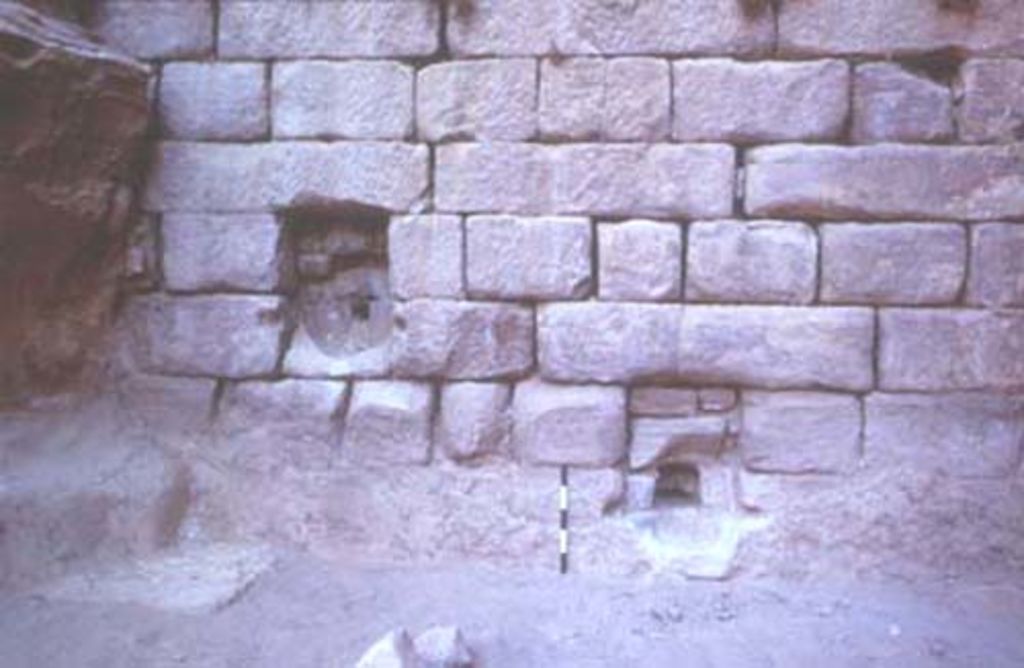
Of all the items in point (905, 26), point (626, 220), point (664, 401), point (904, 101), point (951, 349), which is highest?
point (905, 26)

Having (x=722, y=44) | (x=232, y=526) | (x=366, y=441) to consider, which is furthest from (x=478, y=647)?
(x=722, y=44)

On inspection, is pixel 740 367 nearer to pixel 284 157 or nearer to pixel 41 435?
pixel 284 157

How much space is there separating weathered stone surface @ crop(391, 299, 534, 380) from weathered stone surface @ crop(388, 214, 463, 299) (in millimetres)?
68

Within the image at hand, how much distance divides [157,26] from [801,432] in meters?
3.68

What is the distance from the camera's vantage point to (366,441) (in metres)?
4.03

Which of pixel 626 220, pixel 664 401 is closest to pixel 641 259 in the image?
pixel 626 220

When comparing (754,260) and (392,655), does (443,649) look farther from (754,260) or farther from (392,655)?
(754,260)

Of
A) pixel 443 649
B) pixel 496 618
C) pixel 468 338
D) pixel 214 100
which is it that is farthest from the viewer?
pixel 214 100

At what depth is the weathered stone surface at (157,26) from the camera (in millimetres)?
4051

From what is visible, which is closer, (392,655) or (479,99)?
(392,655)

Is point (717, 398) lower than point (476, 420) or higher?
higher

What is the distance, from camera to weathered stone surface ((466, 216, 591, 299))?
3854 millimetres

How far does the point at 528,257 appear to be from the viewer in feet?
12.7

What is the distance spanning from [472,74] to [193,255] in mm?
1631
